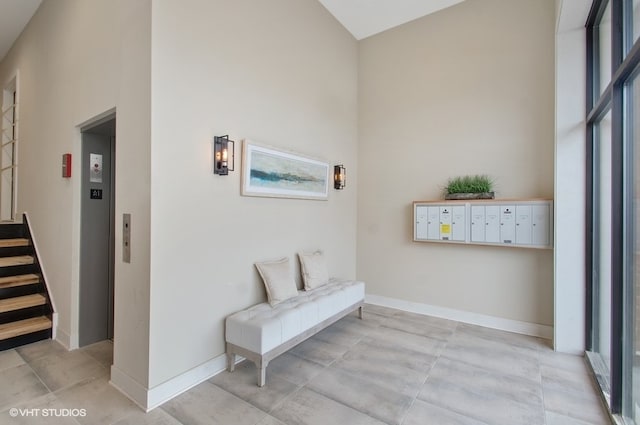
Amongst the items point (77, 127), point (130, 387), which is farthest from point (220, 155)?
point (130, 387)

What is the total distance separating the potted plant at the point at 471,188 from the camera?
12.1 ft

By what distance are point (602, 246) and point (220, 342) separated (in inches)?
139

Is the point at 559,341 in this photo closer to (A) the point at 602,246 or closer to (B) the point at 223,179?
(A) the point at 602,246

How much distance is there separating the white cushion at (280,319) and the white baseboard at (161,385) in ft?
0.92

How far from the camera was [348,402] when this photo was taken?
89.0 inches

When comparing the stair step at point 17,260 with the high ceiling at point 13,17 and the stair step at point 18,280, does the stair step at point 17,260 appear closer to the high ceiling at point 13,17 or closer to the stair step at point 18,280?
the stair step at point 18,280

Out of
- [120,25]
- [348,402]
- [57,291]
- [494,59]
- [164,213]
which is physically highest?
[494,59]

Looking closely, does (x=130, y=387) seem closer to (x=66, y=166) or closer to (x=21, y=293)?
(x=66, y=166)

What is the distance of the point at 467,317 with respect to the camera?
3.90 metres

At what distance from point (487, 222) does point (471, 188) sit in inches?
17.8

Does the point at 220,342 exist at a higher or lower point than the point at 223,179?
lower

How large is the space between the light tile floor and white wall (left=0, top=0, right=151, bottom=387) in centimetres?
34

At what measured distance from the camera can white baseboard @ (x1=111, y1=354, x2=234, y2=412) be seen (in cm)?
221

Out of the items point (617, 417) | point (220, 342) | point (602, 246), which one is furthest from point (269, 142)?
point (617, 417)
